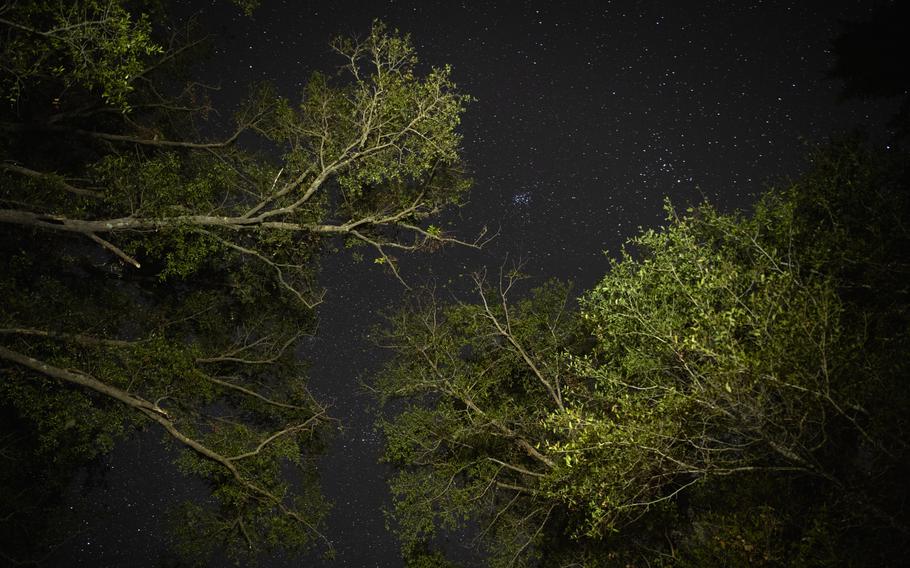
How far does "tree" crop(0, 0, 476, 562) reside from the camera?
34.0ft

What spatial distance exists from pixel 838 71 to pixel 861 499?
370 inches

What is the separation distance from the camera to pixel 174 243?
1111cm

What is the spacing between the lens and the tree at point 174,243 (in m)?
10.4

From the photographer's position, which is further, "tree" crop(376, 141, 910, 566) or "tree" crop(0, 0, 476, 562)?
"tree" crop(0, 0, 476, 562)

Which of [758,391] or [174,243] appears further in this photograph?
[174,243]

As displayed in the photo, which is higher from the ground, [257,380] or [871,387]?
[871,387]

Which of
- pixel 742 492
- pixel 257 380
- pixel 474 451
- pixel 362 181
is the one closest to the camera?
pixel 742 492

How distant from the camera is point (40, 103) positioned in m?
13.2

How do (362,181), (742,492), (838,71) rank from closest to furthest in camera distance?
1. (742,492)
2. (838,71)
3. (362,181)

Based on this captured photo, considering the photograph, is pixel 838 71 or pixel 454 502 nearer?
pixel 838 71

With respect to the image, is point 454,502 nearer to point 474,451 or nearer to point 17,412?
point 474,451

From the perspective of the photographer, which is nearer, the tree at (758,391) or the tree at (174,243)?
the tree at (758,391)

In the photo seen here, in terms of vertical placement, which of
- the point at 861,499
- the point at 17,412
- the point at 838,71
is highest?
the point at 838,71

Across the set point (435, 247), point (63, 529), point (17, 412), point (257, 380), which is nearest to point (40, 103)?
point (17, 412)
